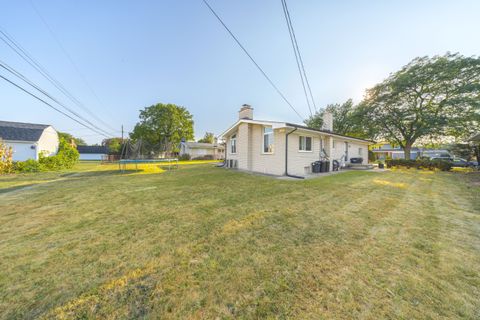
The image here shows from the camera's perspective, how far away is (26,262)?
7.29 ft

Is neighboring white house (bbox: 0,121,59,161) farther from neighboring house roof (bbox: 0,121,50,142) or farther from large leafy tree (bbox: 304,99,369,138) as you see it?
large leafy tree (bbox: 304,99,369,138)

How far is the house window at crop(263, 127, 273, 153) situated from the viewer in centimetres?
1005

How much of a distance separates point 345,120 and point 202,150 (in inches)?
1011

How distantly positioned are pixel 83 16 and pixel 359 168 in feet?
69.6

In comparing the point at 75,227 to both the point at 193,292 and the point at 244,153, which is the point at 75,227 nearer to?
the point at 193,292

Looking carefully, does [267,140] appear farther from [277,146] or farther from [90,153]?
[90,153]

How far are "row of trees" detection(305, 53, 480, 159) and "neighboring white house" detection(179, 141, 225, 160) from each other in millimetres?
24319

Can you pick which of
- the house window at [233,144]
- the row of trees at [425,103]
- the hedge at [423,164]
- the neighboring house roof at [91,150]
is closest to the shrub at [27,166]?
the house window at [233,144]

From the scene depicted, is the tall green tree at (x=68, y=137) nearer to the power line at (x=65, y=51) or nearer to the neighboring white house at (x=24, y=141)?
the neighboring white house at (x=24, y=141)

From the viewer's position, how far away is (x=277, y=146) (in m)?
9.58

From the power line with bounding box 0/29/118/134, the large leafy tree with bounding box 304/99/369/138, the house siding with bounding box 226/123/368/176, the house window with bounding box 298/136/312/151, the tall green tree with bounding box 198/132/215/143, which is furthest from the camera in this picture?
the tall green tree with bounding box 198/132/215/143

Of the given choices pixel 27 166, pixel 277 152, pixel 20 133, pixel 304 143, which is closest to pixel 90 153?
pixel 20 133

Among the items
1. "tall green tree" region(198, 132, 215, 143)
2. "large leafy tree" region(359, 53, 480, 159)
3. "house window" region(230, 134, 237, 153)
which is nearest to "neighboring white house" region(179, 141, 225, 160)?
"tall green tree" region(198, 132, 215, 143)

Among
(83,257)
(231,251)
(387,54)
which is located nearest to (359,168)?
(387,54)
